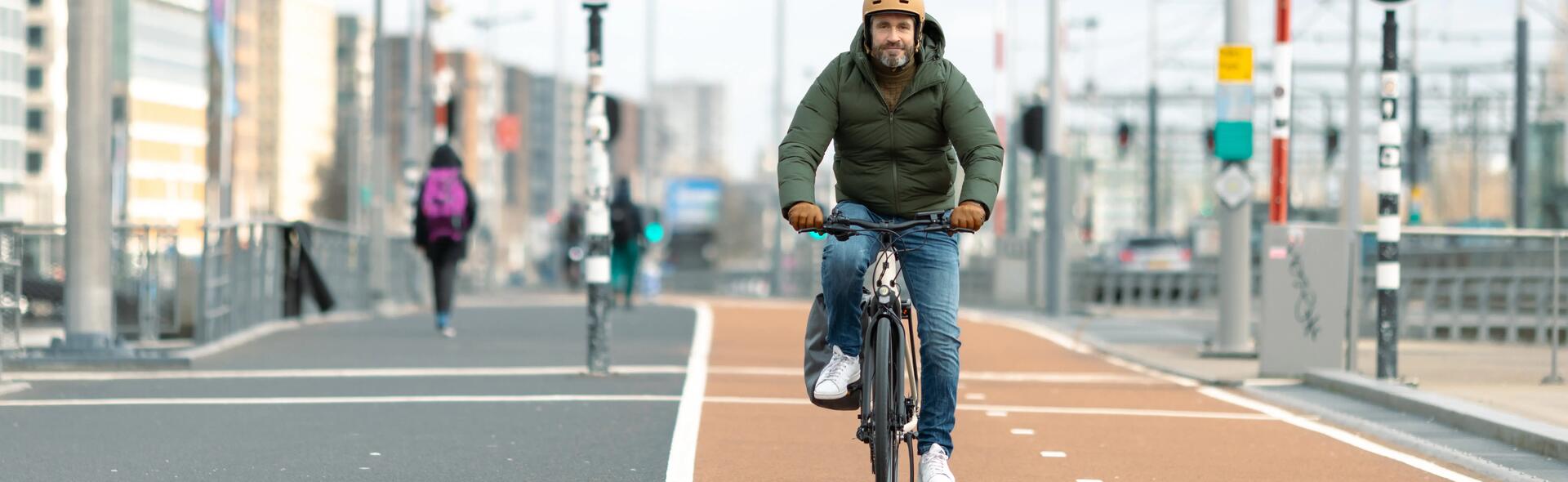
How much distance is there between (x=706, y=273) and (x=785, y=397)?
5383 cm

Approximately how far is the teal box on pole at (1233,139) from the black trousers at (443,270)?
643 cm

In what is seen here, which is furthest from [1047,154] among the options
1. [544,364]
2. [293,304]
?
[544,364]

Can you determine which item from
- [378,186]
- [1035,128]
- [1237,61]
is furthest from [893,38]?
[378,186]

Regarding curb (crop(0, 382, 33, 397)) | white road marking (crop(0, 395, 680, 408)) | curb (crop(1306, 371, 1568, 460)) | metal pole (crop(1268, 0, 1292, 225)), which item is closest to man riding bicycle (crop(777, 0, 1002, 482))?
curb (crop(1306, 371, 1568, 460))

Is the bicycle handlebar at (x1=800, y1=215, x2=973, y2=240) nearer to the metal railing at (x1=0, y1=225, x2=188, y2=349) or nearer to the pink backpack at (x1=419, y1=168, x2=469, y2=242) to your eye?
the metal railing at (x1=0, y1=225, x2=188, y2=349)

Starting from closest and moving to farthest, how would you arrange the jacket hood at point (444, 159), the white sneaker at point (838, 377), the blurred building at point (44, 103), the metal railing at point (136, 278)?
the white sneaker at point (838, 377) < the metal railing at point (136, 278) < the jacket hood at point (444, 159) < the blurred building at point (44, 103)

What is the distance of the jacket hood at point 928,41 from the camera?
6.81m

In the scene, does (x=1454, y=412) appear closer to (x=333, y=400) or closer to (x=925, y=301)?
(x=925, y=301)

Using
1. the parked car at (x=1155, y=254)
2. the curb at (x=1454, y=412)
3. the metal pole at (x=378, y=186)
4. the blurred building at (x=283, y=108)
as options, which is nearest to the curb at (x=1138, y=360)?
the curb at (x=1454, y=412)

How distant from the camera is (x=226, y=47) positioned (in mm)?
17609

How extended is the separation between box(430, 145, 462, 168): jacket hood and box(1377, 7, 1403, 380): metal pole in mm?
8361

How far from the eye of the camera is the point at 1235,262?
54.6 feet

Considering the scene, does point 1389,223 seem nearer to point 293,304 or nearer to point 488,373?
point 488,373

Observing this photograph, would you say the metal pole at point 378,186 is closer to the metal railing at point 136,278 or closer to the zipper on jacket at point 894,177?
the metal railing at point 136,278
